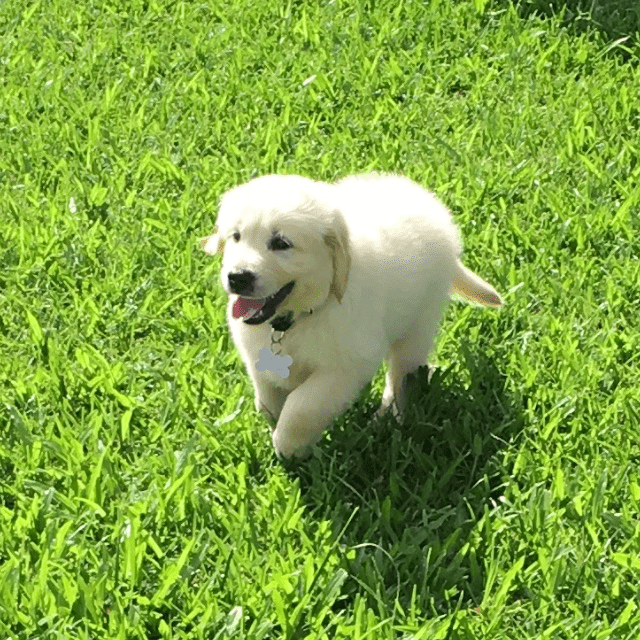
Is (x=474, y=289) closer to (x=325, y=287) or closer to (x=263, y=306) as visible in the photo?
(x=325, y=287)

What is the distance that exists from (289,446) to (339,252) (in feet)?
1.94

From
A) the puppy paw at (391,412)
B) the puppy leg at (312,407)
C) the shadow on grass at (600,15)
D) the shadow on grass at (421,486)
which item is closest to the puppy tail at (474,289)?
the shadow on grass at (421,486)

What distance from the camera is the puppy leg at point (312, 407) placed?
3.51 m

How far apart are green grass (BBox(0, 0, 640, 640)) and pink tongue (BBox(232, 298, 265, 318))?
473 millimetres

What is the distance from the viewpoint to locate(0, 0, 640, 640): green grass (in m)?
3.23

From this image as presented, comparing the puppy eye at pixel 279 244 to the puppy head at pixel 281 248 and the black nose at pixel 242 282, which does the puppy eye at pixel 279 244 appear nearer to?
the puppy head at pixel 281 248

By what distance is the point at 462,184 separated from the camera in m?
5.23

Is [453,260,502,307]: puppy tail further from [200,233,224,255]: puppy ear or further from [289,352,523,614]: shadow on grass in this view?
[200,233,224,255]: puppy ear

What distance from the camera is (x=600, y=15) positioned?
6.40m

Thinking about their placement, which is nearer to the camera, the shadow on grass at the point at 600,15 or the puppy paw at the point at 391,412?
the puppy paw at the point at 391,412

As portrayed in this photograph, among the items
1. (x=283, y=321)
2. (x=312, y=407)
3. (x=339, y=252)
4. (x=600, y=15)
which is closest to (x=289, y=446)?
(x=312, y=407)

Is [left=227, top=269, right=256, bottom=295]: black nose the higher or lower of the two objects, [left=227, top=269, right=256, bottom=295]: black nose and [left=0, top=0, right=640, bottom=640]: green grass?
the higher

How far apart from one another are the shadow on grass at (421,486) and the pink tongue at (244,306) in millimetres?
505

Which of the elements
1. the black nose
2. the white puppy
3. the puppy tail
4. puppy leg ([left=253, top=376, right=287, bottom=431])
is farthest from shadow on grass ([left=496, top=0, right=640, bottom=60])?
the black nose
